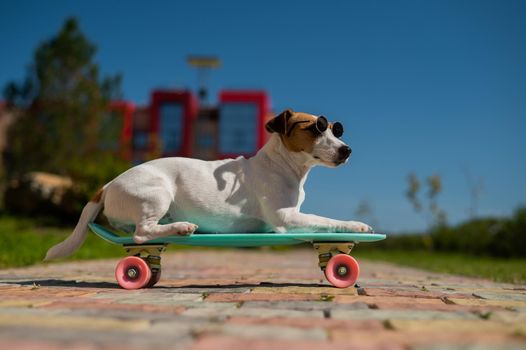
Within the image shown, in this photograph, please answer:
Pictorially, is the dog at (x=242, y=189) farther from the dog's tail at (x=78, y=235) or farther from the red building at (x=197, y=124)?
the red building at (x=197, y=124)

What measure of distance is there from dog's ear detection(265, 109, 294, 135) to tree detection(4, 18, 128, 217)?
1883 cm

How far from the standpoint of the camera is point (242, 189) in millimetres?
3562

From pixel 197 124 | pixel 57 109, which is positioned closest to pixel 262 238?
pixel 57 109

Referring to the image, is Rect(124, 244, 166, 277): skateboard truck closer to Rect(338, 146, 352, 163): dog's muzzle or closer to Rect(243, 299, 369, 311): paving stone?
Rect(243, 299, 369, 311): paving stone

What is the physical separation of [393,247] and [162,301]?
14.6m

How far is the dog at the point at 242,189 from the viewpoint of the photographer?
3.40 m

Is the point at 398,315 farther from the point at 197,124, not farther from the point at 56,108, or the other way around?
the point at 197,124

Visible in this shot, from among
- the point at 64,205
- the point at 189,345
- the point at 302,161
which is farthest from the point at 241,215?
the point at 64,205

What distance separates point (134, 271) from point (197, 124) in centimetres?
2399

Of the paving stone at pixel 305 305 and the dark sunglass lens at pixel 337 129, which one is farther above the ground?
the dark sunglass lens at pixel 337 129

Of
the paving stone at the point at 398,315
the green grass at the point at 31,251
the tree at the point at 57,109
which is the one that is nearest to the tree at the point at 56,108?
the tree at the point at 57,109

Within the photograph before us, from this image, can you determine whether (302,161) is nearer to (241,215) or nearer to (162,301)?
(241,215)

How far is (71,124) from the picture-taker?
21766mm

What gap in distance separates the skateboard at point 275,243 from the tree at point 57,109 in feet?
61.3
